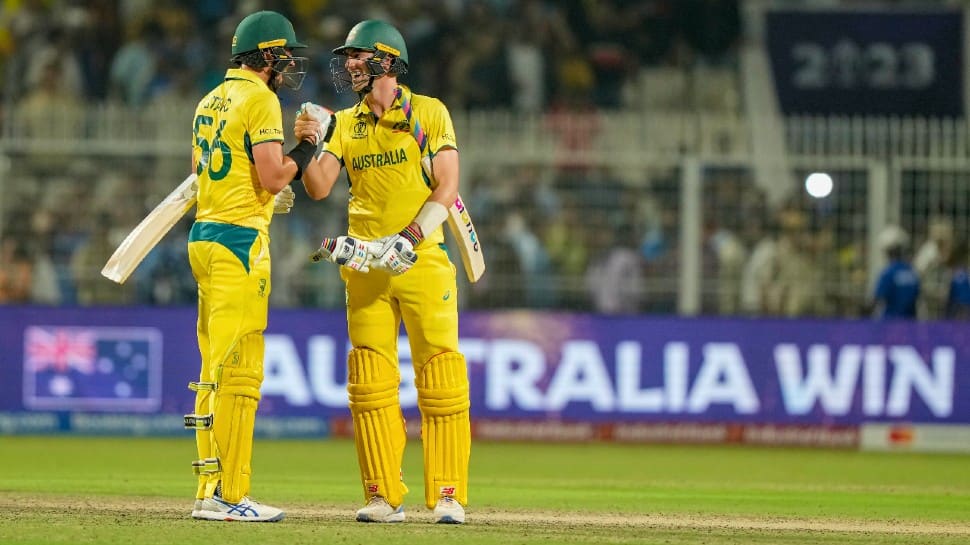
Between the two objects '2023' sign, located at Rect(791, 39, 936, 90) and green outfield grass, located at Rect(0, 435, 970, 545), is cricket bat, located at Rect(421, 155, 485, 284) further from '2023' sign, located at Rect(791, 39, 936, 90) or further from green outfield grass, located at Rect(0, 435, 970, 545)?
'2023' sign, located at Rect(791, 39, 936, 90)

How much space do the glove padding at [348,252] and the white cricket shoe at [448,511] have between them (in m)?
1.19

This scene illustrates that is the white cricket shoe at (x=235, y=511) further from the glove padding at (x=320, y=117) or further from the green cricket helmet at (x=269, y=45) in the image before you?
the green cricket helmet at (x=269, y=45)

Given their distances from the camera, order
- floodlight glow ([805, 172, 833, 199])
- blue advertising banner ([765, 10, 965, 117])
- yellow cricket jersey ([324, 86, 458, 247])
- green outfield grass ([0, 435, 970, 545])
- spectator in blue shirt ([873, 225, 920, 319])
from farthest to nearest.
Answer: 1. blue advertising banner ([765, 10, 965, 117])
2. floodlight glow ([805, 172, 833, 199])
3. spectator in blue shirt ([873, 225, 920, 319])
4. yellow cricket jersey ([324, 86, 458, 247])
5. green outfield grass ([0, 435, 970, 545])

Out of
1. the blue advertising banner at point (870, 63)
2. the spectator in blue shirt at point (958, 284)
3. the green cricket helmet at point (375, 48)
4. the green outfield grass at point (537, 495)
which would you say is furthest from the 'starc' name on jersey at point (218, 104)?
the blue advertising banner at point (870, 63)

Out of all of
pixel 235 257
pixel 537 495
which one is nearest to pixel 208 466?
pixel 235 257

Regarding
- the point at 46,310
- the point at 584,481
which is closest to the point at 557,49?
the point at 46,310

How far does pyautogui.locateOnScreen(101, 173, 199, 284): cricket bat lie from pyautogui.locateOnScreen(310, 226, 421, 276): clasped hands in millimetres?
780

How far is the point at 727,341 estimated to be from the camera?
50.8 ft

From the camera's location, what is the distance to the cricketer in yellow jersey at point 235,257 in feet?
25.7

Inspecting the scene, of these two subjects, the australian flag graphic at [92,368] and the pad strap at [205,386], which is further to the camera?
the australian flag graphic at [92,368]

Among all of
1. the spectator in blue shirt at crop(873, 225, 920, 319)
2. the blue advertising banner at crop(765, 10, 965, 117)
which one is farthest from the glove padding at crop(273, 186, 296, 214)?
the blue advertising banner at crop(765, 10, 965, 117)

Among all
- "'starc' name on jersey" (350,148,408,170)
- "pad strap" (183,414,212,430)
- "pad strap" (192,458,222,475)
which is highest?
"'starc' name on jersey" (350,148,408,170)

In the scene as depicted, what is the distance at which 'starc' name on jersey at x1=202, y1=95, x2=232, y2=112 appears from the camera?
26.0 ft

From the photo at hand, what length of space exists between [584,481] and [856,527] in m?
3.63
